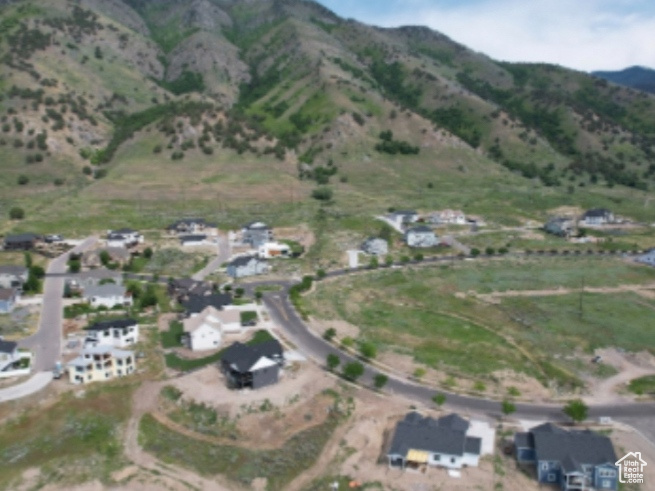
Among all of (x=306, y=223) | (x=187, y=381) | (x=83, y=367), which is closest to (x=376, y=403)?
(x=187, y=381)

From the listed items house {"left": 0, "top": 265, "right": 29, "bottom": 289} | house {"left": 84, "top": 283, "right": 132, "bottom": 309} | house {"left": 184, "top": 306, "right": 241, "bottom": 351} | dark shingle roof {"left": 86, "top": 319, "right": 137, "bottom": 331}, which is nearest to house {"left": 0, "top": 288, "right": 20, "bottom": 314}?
house {"left": 0, "top": 265, "right": 29, "bottom": 289}

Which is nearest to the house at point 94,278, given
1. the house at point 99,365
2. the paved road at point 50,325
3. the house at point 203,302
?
the paved road at point 50,325

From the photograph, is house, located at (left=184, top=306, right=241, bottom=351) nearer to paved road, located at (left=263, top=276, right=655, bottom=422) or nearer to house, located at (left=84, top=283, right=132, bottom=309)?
paved road, located at (left=263, top=276, right=655, bottom=422)

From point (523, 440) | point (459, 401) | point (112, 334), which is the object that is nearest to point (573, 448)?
point (523, 440)

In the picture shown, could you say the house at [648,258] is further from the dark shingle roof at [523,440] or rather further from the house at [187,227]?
the house at [187,227]

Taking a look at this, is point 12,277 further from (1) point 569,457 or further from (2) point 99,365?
(1) point 569,457
